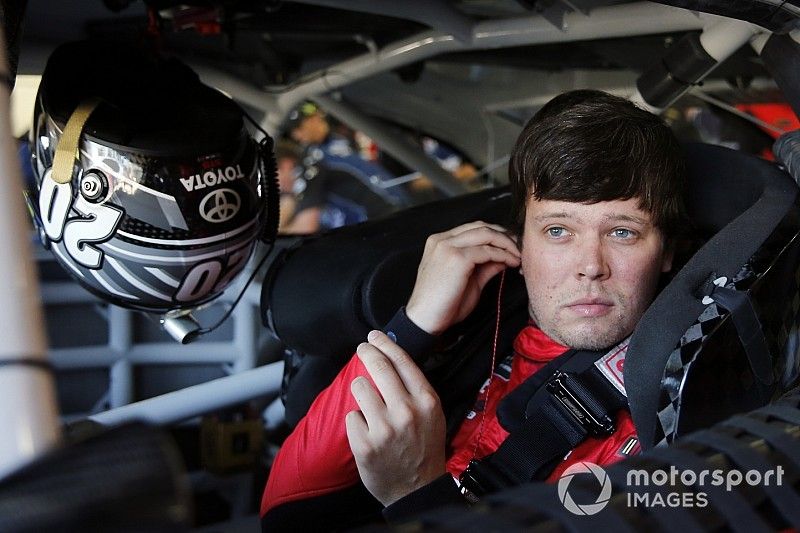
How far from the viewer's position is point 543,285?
1.03 meters

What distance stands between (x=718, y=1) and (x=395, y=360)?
478 mm

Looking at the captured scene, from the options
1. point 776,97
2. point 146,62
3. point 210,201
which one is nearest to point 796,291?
point 210,201

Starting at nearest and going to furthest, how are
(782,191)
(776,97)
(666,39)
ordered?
(782,191)
(666,39)
(776,97)

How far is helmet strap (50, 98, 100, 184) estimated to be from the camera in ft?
3.56

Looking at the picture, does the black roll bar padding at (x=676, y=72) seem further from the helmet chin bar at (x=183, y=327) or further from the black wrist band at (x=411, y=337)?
the helmet chin bar at (x=183, y=327)

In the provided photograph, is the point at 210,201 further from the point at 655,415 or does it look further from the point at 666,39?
the point at 666,39

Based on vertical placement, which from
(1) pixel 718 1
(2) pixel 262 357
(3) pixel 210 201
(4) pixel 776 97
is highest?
(1) pixel 718 1

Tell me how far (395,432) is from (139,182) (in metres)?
0.47

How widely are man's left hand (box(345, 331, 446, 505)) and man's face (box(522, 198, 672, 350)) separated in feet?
0.68

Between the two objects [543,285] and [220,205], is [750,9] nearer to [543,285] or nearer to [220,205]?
[543,285]

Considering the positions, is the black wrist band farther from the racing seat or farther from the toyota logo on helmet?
the toyota logo on helmet

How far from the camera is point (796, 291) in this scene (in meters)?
0.83

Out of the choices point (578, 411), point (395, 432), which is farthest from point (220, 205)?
point (578, 411)

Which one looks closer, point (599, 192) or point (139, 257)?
point (599, 192)
